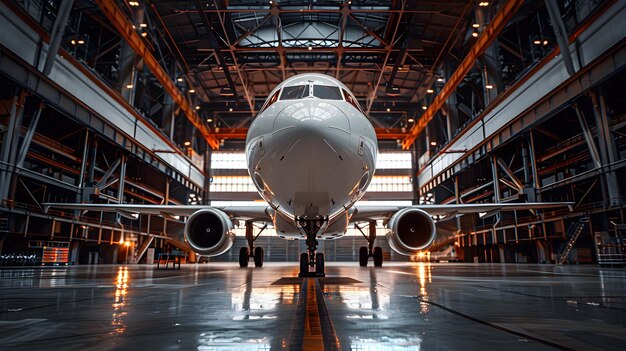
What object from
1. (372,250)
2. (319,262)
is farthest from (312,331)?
(372,250)

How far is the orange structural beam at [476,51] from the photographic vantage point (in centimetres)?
2303

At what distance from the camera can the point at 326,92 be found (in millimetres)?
6703

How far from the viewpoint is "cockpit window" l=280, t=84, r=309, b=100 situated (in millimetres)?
6520

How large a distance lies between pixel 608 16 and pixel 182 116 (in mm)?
35093

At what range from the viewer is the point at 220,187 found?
151 feet

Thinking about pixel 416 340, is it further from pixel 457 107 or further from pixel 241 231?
pixel 241 231

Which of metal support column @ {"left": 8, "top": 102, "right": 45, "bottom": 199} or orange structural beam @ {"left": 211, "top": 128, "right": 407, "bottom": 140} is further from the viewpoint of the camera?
orange structural beam @ {"left": 211, "top": 128, "right": 407, "bottom": 140}

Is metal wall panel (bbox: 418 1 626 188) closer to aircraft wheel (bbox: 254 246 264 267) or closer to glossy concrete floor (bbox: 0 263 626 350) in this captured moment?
aircraft wheel (bbox: 254 246 264 267)

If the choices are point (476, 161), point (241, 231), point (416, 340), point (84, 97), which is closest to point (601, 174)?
point (476, 161)

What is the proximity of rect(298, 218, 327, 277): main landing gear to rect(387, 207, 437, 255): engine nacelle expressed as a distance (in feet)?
8.99

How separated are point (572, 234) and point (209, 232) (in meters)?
20.7

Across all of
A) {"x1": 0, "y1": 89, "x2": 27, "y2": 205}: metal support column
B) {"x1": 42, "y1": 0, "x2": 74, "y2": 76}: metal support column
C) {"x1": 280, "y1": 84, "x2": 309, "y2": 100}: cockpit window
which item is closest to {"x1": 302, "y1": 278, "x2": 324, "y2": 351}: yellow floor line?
{"x1": 280, "y1": 84, "x2": 309, "y2": 100}: cockpit window

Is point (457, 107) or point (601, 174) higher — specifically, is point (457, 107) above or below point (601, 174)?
above

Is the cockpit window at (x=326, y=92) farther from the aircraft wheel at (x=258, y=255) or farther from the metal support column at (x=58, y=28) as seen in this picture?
the metal support column at (x=58, y=28)
